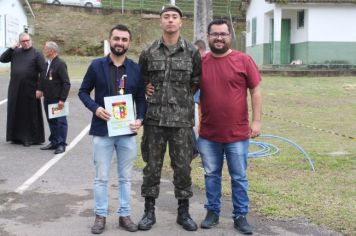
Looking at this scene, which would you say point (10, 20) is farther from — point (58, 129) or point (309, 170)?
point (309, 170)

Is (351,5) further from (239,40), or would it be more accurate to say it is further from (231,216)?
(231,216)

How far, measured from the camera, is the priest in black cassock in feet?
32.6

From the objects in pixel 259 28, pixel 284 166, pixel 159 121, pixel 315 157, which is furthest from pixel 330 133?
pixel 259 28

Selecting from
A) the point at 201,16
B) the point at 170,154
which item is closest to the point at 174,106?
the point at 170,154

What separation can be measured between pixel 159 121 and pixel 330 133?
7.39m

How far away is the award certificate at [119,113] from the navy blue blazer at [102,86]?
3.1 inches

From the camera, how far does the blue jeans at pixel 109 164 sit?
5.52 m

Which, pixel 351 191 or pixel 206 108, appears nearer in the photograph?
pixel 206 108

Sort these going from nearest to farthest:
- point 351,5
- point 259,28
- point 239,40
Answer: point 351,5, point 259,28, point 239,40

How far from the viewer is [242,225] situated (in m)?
5.59

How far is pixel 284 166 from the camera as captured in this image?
8.64 meters

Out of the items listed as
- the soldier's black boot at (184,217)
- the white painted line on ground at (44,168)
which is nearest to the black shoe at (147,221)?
the soldier's black boot at (184,217)

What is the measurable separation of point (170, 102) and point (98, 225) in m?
1.41

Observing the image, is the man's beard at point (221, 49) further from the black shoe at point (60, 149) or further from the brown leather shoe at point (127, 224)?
the black shoe at point (60, 149)
